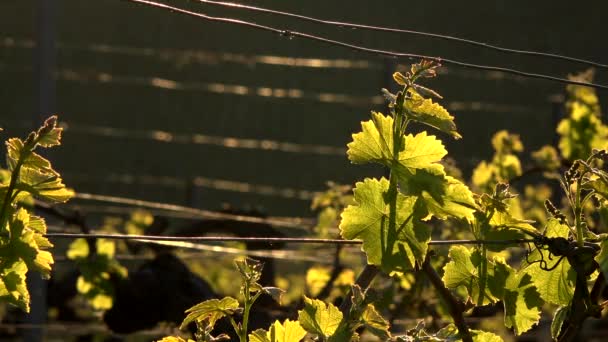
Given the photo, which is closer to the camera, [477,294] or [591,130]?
[477,294]

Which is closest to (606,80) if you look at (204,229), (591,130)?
(591,130)

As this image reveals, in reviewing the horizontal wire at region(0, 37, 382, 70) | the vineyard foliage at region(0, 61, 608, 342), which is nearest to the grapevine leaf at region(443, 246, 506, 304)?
the vineyard foliage at region(0, 61, 608, 342)

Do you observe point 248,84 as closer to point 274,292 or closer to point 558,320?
point 558,320

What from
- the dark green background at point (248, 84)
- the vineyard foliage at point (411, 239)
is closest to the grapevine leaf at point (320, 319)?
the vineyard foliage at point (411, 239)

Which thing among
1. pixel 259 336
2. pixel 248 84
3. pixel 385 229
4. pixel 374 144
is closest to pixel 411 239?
pixel 385 229

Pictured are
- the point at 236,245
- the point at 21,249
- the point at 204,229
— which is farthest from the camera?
the point at 236,245

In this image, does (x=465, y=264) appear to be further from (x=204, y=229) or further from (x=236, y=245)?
(x=236, y=245)

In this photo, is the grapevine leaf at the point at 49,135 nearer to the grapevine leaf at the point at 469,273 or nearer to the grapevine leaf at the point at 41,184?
the grapevine leaf at the point at 41,184
